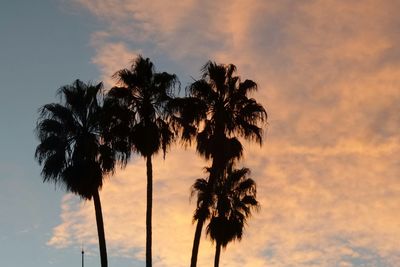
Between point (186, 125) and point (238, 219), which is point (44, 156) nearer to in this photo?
point (186, 125)

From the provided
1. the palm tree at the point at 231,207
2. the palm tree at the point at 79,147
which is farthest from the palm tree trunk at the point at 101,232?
the palm tree at the point at 231,207

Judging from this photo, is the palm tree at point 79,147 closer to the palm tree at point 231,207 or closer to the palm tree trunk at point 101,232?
the palm tree trunk at point 101,232

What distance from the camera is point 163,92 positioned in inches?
1861

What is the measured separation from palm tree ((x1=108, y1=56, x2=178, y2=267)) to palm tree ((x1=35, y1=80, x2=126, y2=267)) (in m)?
1.44

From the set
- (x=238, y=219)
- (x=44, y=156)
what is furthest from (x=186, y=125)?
(x=238, y=219)

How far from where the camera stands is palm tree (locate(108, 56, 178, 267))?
151 ft

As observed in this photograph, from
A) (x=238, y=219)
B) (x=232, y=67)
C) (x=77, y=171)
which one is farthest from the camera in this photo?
(x=238, y=219)

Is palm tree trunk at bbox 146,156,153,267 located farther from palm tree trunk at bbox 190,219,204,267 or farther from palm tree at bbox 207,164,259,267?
palm tree at bbox 207,164,259,267

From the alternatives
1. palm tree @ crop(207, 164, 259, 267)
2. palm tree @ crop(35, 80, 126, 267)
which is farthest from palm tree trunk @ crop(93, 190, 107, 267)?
palm tree @ crop(207, 164, 259, 267)

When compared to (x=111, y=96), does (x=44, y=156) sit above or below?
below

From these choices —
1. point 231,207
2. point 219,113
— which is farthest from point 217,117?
point 231,207

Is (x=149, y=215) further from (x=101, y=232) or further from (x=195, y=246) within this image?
(x=195, y=246)

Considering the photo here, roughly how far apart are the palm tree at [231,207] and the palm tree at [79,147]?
12783 millimetres

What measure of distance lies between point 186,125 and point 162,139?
199cm
